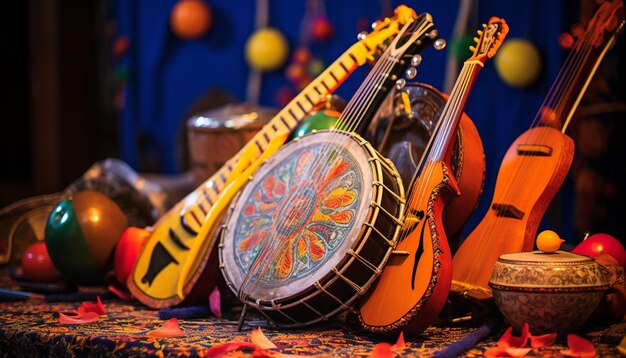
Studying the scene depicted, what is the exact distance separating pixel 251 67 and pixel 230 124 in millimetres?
1118

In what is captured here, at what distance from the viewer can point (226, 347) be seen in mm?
1921

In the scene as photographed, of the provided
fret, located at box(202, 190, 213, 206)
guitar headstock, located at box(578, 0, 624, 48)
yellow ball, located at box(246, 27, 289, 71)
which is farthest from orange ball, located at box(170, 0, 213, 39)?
guitar headstock, located at box(578, 0, 624, 48)

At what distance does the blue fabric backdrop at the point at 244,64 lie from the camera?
3.22 m

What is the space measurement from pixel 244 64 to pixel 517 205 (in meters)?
2.43

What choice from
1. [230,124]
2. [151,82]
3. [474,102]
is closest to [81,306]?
[230,124]

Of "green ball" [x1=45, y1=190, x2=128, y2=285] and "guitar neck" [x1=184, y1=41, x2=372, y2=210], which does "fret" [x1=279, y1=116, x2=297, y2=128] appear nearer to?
"guitar neck" [x1=184, y1=41, x2=372, y2=210]

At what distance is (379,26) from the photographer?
8.68 feet

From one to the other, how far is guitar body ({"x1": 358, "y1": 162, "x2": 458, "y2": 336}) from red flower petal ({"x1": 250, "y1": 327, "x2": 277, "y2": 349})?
252 millimetres

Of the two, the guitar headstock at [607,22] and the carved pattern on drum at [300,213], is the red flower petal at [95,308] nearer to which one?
the carved pattern on drum at [300,213]

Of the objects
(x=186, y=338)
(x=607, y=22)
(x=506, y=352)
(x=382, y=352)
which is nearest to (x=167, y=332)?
(x=186, y=338)

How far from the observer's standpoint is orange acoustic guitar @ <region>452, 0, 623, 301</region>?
2248 mm

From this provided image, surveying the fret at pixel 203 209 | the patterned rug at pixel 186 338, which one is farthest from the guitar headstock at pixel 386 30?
the patterned rug at pixel 186 338

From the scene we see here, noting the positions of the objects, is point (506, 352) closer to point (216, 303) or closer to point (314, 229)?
point (314, 229)

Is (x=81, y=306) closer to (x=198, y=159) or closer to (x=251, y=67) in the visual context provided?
(x=198, y=159)
